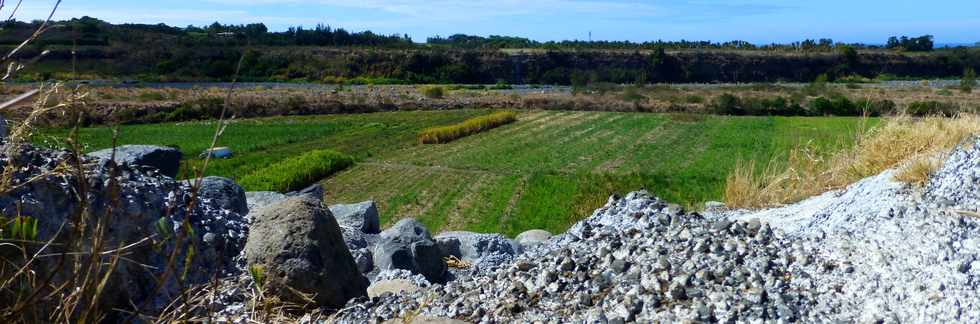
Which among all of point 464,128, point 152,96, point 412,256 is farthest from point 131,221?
point 152,96

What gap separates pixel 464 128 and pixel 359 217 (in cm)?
3508

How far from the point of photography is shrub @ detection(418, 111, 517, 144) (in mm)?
42938

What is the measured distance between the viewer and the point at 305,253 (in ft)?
21.4

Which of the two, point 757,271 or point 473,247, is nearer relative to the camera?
point 757,271

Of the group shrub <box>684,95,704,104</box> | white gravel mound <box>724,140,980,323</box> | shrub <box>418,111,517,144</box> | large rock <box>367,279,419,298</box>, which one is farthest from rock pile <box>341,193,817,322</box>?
shrub <box>684,95,704,104</box>

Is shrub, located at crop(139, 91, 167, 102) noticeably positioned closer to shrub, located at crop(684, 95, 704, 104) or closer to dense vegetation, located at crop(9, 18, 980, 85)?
dense vegetation, located at crop(9, 18, 980, 85)

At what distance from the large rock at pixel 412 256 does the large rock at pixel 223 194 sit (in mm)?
1434

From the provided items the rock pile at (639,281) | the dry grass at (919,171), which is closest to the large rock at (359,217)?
the rock pile at (639,281)

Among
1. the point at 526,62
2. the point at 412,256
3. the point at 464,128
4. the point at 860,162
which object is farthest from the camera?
the point at 526,62

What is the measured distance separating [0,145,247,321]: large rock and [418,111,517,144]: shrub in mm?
35096

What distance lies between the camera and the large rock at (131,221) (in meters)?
5.52

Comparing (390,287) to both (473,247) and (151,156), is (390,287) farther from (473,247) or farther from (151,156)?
(151,156)

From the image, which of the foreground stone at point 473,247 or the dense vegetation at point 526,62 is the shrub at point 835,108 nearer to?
the dense vegetation at point 526,62

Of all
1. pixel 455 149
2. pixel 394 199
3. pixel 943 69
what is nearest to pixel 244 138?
pixel 455 149
